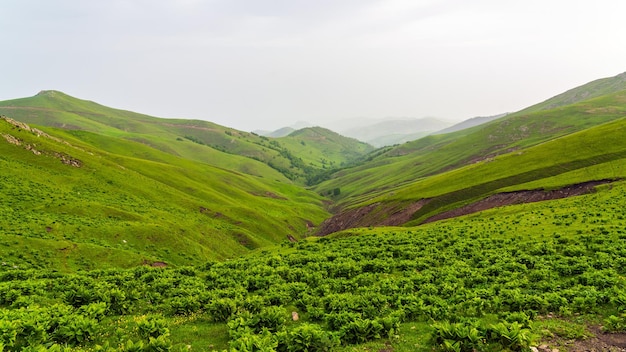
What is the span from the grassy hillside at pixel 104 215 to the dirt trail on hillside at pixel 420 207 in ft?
66.9

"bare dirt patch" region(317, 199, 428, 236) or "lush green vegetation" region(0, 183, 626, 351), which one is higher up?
"lush green vegetation" region(0, 183, 626, 351)

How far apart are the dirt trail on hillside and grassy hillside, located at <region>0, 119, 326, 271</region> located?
2040 cm

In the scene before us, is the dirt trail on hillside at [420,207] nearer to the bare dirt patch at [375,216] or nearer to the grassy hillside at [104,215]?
the bare dirt patch at [375,216]

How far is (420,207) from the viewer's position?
316ft

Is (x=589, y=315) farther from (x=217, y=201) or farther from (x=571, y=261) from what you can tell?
(x=217, y=201)

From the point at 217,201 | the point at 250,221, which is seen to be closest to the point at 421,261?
the point at 250,221

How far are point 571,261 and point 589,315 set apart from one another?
501 inches

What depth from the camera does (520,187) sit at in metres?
80.3

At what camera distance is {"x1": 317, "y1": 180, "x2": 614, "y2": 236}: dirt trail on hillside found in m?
69.8

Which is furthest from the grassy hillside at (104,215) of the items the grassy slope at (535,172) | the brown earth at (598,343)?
the brown earth at (598,343)

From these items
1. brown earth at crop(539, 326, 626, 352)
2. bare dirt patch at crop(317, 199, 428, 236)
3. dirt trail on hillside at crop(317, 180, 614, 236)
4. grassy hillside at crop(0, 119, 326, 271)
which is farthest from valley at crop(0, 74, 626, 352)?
bare dirt patch at crop(317, 199, 428, 236)

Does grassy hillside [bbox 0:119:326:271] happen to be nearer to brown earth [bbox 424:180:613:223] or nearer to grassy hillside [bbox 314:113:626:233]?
grassy hillside [bbox 314:113:626:233]

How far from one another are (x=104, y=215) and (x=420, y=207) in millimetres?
83620

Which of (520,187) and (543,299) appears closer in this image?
(543,299)
